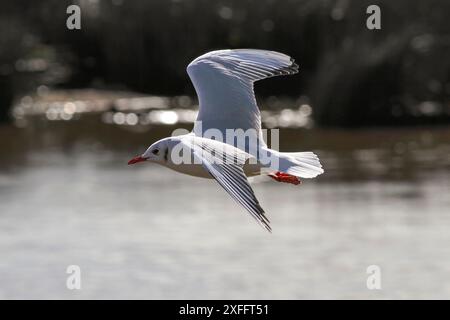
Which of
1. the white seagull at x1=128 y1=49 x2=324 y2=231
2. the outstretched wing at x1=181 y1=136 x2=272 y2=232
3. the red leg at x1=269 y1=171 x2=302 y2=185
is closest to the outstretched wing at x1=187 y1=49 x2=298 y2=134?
the white seagull at x1=128 y1=49 x2=324 y2=231

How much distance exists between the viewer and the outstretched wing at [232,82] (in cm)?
Result: 1195

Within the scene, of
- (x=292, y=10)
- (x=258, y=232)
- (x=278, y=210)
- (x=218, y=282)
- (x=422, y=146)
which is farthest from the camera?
(x=292, y=10)

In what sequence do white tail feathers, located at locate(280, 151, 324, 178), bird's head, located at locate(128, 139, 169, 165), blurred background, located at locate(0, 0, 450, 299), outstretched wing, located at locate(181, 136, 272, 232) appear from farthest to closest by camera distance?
blurred background, located at locate(0, 0, 450, 299), bird's head, located at locate(128, 139, 169, 165), white tail feathers, located at locate(280, 151, 324, 178), outstretched wing, located at locate(181, 136, 272, 232)

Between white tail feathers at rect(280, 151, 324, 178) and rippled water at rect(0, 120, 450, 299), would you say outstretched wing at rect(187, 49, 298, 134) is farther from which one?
rippled water at rect(0, 120, 450, 299)

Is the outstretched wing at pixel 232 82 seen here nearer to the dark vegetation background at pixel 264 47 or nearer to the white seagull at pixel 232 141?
the white seagull at pixel 232 141

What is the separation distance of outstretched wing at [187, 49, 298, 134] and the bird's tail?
0.72 meters

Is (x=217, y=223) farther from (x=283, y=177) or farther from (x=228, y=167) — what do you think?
(x=228, y=167)

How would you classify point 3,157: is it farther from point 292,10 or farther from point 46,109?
point 292,10

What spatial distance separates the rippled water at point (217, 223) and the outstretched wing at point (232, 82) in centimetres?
578

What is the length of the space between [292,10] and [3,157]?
6718mm

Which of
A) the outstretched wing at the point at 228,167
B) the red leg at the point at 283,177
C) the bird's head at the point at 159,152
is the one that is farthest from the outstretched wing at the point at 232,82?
the outstretched wing at the point at 228,167

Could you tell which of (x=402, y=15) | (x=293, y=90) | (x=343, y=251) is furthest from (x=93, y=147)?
(x=343, y=251)

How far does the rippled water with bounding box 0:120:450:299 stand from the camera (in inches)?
731

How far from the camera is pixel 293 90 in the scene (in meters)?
31.5
